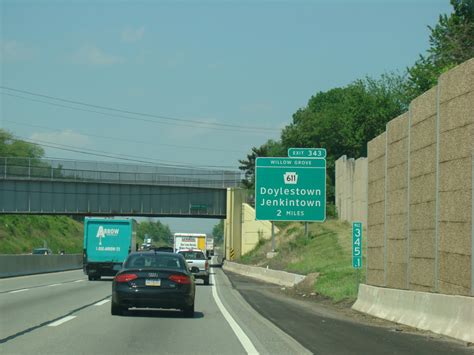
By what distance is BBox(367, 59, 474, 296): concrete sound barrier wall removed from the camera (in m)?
15.8

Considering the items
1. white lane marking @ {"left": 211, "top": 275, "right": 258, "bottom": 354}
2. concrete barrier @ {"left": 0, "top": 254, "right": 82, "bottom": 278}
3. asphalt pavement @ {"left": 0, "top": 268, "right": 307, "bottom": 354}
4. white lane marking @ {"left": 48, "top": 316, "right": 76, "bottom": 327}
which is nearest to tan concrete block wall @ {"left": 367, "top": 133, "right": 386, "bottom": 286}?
asphalt pavement @ {"left": 0, "top": 268, "right": 307, "bottom": 354}

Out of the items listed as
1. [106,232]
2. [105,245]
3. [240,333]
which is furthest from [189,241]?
[240,333]

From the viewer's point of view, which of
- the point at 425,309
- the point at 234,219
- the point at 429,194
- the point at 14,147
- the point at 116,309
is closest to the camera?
the point at 425,309

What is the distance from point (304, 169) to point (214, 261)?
5479 cm

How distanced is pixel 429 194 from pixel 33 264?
3573 centimetres

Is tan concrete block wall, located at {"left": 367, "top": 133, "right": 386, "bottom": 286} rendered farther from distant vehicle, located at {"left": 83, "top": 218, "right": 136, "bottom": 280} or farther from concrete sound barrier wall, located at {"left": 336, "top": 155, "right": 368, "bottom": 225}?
concrete sound barrier wall, located at {"left": 336, "top": 155, "right": 368, "bottom": 225}

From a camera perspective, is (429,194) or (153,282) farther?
(153,282)

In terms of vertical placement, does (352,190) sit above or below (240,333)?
Answer: above

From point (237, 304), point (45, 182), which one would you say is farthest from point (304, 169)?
point (45, 182)

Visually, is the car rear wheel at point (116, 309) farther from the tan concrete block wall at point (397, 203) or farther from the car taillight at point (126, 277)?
the tan concrete block wall at point (397, 203)

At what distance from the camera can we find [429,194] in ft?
59.7

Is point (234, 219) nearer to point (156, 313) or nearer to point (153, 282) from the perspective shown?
point (156, 313)

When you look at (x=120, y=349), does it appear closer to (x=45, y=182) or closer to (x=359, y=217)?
(x=359, y=217)

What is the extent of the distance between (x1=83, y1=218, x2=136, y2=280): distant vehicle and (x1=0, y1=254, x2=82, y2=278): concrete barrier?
4536 mm
